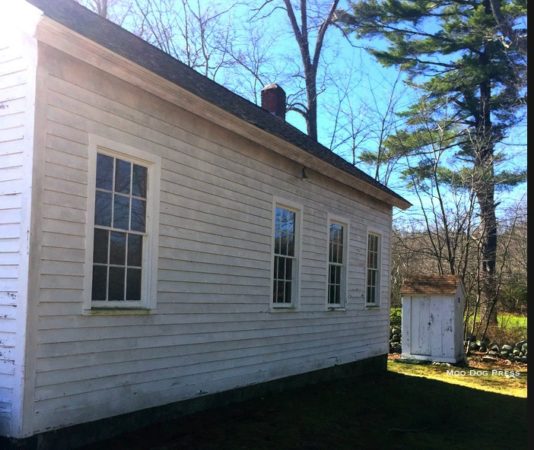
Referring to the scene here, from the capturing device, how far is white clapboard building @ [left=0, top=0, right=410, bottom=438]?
4.99 metres

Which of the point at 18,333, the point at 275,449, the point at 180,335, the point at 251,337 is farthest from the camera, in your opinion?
the point at 251,337

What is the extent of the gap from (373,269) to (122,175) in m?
8.40

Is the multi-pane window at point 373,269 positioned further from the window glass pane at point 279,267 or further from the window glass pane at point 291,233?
the window glass pane at point 279,267

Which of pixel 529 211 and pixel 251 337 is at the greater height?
pixel 529 211

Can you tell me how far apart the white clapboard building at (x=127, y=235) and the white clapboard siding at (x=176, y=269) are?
0.02m

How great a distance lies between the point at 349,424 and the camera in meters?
7.49

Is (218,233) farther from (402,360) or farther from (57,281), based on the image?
(402,360)

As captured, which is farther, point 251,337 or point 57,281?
point 251,337

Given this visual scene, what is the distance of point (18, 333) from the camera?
4852 mm

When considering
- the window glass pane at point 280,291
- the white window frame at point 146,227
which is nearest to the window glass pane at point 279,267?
the window glass pane at point 280,291

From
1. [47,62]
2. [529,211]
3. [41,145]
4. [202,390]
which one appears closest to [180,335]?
[202,390]

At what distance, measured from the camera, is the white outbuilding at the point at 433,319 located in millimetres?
14477

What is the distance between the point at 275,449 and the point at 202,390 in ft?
4.87

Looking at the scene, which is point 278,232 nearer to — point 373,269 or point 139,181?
point 139,181
